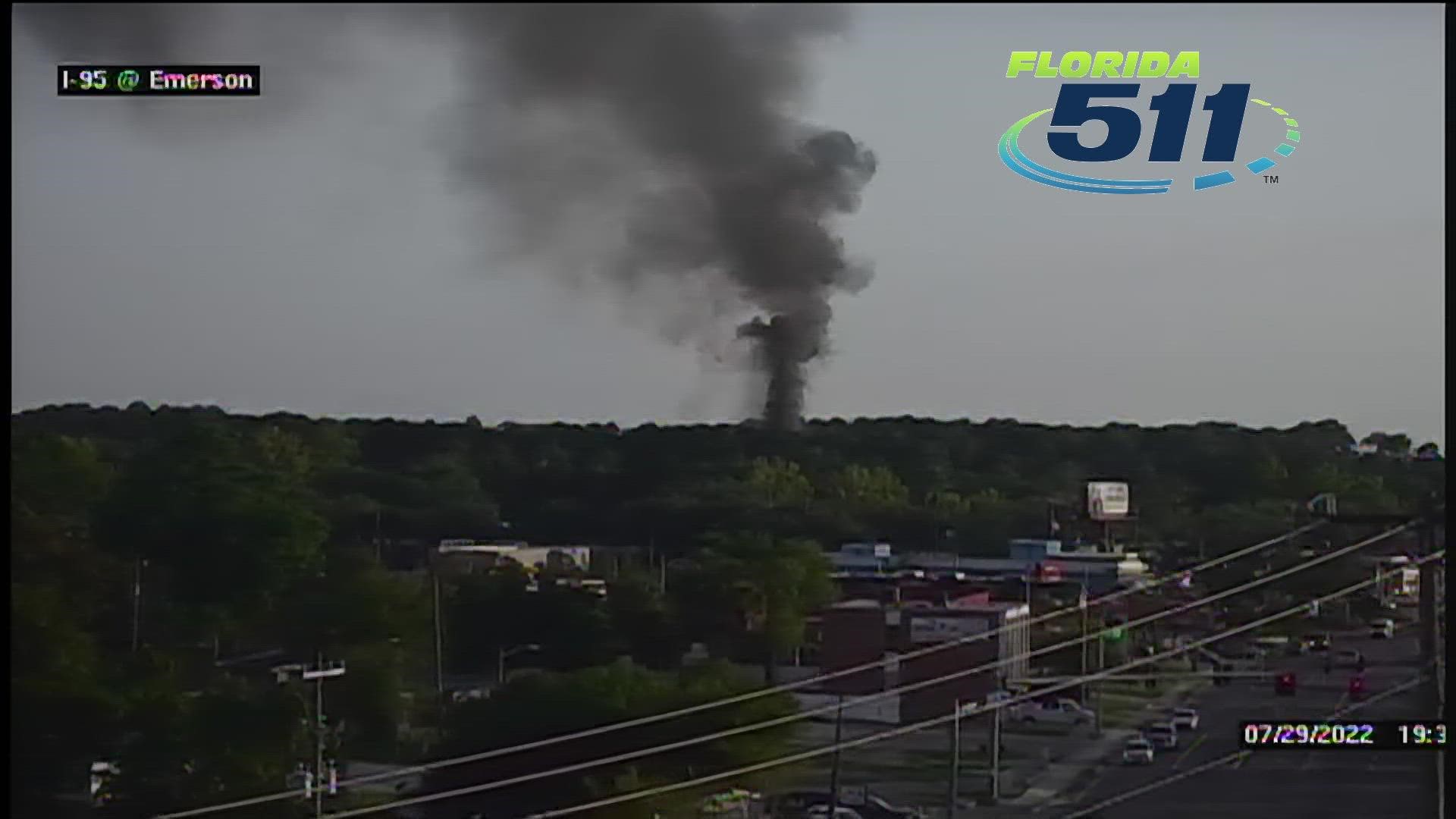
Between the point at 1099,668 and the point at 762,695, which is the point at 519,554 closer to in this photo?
the point at 762,695

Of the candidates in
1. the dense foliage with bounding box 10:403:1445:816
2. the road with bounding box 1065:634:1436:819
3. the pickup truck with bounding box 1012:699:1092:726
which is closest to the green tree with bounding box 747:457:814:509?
the dense foliage with bounding box 10:403:1445:816

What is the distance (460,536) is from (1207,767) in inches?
54.9

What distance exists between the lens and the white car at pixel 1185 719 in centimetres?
278

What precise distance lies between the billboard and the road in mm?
372

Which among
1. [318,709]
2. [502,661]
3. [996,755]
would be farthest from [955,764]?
[318,709]

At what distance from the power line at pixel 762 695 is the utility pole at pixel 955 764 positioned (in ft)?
0.31

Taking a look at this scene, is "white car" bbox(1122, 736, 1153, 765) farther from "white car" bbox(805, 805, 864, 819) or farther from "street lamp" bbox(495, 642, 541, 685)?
"street lamp" bbox(495, 642, 541, 685)

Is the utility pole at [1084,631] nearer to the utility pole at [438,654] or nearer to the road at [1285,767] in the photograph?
the road at [1285,767]

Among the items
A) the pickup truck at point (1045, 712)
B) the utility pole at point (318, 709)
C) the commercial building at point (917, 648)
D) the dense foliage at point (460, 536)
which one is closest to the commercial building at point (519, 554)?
the dense foliage at point (460, 536)

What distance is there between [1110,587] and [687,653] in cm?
77

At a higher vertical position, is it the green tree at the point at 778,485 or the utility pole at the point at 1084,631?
the green tree at the point at 778,485

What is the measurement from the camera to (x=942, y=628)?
108 inches

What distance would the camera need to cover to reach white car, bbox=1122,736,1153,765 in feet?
9.16

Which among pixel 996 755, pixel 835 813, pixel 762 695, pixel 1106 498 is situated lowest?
pixel 835 813
